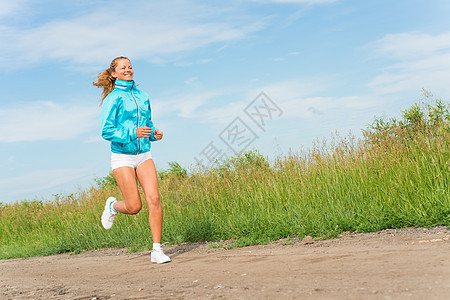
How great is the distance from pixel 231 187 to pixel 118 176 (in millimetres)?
3326

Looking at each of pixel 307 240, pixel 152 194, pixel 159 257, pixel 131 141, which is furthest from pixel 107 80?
pixel 307 240

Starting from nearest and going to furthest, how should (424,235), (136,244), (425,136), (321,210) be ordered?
1. (424,235)
2. (321,210)
3. (425,136)
4. (136,244)

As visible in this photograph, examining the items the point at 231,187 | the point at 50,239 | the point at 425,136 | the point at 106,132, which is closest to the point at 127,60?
the point at 106,132

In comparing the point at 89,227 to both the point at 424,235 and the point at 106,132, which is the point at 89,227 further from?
the point at 424,235

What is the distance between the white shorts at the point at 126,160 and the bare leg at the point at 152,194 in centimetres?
7

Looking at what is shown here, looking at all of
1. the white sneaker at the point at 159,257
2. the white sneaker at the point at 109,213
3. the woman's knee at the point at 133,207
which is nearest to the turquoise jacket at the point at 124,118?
the woman's knee at the point at 133,207

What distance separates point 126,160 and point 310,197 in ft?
11.1

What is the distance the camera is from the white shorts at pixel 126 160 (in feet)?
19.7

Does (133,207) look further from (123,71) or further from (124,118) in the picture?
(123,71)

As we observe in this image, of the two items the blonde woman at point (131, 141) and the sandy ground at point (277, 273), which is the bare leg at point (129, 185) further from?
the sandy ground at point (277, 273)

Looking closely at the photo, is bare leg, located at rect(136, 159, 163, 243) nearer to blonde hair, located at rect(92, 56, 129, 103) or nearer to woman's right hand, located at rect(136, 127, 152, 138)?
woman's right hand, located at rect(136, 127, 152, 138)

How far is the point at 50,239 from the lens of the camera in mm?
10914

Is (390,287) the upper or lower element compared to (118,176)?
lower

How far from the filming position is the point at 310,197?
7.52 m
